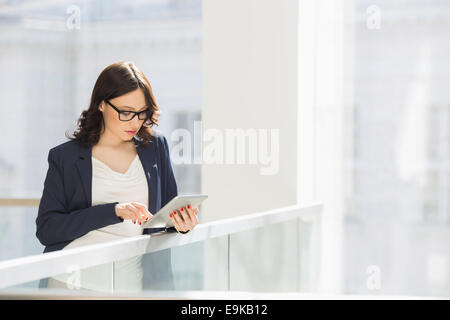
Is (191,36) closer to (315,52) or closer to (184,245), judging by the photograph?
(315,52)

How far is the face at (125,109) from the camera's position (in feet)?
6.10

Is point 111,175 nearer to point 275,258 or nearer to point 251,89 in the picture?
point 275,258

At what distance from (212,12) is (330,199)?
125cm

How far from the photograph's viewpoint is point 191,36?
443 centimetres

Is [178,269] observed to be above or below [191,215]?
below

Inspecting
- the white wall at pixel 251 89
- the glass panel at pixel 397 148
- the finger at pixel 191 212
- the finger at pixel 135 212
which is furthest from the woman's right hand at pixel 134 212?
the glass panel at pixel 397 148

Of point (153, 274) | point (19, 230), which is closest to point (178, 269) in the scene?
point (153, 274)

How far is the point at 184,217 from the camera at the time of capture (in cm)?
174

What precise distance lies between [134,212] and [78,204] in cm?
24

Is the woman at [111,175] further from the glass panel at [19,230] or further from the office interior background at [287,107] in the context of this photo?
the glass panel at [19,230]

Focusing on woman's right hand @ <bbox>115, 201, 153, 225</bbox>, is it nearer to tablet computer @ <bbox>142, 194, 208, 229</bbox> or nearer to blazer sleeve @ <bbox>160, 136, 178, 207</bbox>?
tablet computer @ <bbox>142, 194, 208, 229</bbox>
